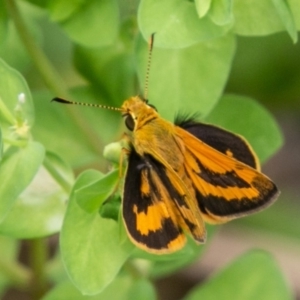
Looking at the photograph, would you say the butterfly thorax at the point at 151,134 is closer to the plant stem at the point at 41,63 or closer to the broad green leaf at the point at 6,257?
the plant stem at the point at 41,63

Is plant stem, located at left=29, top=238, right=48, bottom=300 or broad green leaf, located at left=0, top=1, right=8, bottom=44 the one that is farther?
plant stem, located at left=29, top=238, right=48, bottom=300

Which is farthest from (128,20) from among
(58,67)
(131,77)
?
(58,67)

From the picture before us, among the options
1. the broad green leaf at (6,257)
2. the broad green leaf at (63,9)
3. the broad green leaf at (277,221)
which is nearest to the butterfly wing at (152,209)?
the broad green leaf at (63,9)

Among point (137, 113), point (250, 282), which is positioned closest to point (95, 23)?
point (137, 113)

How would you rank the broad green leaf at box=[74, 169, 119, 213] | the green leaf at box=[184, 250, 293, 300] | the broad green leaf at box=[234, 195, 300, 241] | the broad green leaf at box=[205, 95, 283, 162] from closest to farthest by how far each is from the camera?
the broad green leaf at box=[74, 169, 119, 213] → the broad green leaf at box=[205, 95, 283, 162] → the green leaf at box=[184, 250, 293, 300] → the broad green leaf at box=[234, 195, 300, 241]

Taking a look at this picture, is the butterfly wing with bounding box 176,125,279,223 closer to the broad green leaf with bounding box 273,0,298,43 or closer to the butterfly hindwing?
the butterfly hindwing

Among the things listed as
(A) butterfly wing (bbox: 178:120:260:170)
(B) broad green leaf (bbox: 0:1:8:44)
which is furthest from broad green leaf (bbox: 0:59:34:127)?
(A) butterfly wing (bbox: 178:120:260:170)

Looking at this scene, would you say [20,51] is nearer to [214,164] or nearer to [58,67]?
[214,164]

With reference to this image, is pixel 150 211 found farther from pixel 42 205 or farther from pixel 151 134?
pixel 42 205
